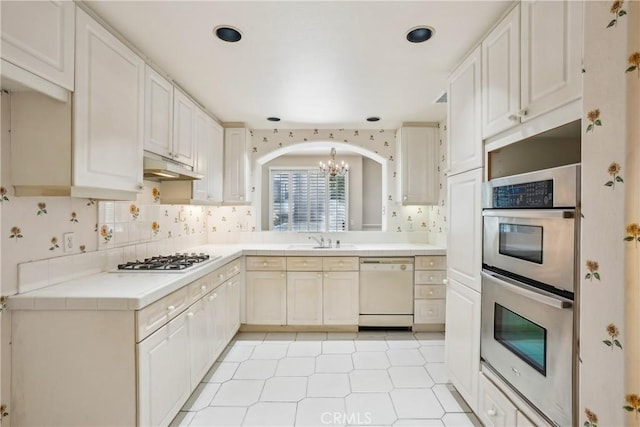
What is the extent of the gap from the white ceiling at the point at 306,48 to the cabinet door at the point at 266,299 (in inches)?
70.6

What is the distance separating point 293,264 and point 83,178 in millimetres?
2074

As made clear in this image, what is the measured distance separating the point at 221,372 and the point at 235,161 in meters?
2.24

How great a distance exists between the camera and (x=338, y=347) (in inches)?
113

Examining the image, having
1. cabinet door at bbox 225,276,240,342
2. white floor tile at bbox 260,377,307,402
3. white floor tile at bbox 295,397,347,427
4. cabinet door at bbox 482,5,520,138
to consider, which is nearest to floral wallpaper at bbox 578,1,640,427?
cabinet door at bbox 482,5,520,138

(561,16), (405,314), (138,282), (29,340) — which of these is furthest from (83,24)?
(405,314)

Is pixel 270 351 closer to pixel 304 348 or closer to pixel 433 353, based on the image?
pixel 304 348

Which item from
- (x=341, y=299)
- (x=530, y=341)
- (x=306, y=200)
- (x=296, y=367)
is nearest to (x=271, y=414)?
(x=296, y=367)

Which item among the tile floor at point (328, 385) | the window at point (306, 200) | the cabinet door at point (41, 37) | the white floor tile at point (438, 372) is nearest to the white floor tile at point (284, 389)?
the tile floor at point (328, 385)

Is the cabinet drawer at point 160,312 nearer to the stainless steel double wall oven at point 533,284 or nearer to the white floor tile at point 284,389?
the white floor tile at point 284,389

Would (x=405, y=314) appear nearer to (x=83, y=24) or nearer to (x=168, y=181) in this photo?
(x=168, y=181)

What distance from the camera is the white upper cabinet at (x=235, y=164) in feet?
11.5

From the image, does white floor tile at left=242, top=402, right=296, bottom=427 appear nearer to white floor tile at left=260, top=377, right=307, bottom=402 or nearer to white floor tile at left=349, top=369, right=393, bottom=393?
white floor tile at left=260, top=377, right=307, bottom=402

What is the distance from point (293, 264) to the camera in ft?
10.5

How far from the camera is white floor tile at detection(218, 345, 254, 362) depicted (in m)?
2.64
